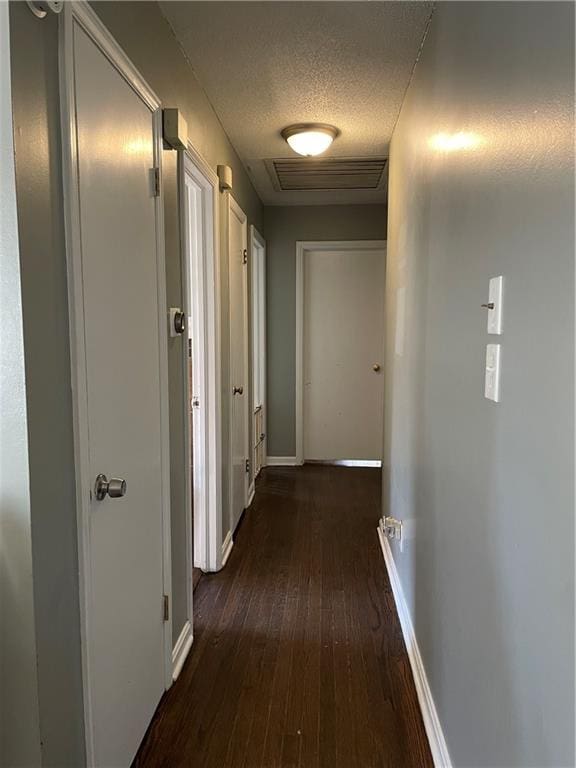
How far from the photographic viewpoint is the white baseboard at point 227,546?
9.20ft

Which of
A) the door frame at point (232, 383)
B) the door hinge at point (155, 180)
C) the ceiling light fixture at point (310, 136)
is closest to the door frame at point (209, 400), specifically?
the door frame at point (232, 383)

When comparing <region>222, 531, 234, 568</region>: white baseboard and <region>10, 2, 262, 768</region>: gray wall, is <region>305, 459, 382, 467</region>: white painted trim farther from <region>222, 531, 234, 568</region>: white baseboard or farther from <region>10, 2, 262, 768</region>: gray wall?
<region>10, 2, 262, 768</region>: gray wall

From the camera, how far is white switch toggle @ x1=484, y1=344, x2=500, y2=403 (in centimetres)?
106

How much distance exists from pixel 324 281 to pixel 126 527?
3.60 m

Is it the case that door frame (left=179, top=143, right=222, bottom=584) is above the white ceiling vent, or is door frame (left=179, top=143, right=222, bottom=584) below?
below

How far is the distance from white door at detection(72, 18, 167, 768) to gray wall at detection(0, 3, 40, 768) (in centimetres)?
20

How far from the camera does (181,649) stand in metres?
1.99

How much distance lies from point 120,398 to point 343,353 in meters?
3.50

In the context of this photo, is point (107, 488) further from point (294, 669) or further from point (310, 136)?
point (310, 136)

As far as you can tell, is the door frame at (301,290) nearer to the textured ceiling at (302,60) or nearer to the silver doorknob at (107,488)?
the textured ceiling at (302,60)

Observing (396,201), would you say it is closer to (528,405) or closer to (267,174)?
(267,174)

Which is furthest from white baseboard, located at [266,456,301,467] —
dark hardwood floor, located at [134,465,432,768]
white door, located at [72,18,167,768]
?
white door, located at [72,18,167,768]

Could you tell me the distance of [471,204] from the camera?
1261 millimetres

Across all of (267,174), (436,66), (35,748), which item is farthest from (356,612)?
(267,174)
